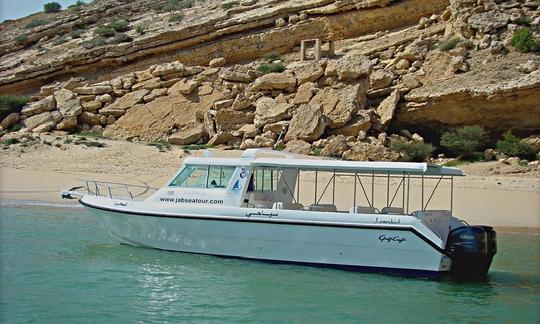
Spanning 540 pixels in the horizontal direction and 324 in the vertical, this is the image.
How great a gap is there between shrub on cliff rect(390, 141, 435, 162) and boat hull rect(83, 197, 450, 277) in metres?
14.5

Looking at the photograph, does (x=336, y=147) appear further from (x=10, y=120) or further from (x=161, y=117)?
(x=10, y=120)

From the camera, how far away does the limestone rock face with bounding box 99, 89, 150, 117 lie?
33.8m

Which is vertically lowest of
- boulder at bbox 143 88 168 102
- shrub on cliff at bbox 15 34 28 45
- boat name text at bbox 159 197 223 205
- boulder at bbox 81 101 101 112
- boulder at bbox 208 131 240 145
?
boulder at bbox 208 131 240 145

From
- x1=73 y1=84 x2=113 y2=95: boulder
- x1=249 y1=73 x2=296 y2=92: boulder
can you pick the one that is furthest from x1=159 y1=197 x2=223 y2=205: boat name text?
x1=73 y1=84 x2=113 y2=95: boulder

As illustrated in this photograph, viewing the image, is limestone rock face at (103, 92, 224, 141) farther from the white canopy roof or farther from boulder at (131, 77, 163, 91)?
the white canopy roof

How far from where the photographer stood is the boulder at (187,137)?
31250 mm

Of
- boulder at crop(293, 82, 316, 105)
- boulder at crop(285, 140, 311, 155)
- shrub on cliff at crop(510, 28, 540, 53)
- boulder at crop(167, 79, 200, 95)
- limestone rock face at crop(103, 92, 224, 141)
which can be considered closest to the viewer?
boulder at crop(285, 140, 311, 155)

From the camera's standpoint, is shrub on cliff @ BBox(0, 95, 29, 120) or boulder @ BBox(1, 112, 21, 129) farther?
shrub on cliff @ BBox(0, 95, 29, 120)

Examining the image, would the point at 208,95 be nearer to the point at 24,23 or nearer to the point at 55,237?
the point at 55,237

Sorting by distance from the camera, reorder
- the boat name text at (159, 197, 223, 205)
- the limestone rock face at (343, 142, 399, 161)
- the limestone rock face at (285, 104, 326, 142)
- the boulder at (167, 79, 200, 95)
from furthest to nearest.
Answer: the boulder at (167, 79, 200, 95) < the limestone rock face at (285, 104, 326, 142) < the limestone rock face at (343, 142, 399, 161) < the boat name text at (159, 197, 223, 205)

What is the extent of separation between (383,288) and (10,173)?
1830 cm

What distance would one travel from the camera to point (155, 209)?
14.5m

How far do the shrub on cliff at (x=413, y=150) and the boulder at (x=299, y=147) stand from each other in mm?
3264

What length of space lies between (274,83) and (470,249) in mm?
19709
